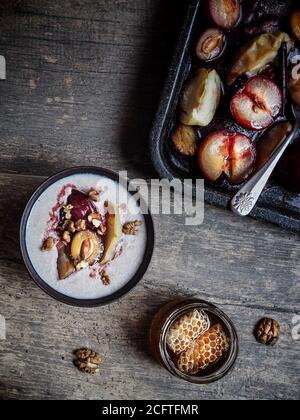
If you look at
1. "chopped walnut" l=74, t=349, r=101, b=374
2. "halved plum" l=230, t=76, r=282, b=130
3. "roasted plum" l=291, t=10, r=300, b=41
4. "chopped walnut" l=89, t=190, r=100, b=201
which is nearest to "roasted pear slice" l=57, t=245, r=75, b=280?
"chopped walnut" l=89, t=190, r=100, b=201

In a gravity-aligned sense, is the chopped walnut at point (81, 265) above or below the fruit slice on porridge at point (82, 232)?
Answer: below

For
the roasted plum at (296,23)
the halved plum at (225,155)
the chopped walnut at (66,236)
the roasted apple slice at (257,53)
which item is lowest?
the chopped walnut at (66,236)

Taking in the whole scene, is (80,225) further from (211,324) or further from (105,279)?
(211,324)

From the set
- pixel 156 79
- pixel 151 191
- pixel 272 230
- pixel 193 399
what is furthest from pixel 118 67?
pixel 193 399

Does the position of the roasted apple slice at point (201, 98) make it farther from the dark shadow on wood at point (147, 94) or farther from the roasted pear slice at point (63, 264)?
the roasted pear slice at point (63, 264)

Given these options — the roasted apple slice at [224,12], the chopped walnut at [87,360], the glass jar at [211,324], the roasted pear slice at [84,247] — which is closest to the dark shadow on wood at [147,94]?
the roasted apple slice at [224,12]

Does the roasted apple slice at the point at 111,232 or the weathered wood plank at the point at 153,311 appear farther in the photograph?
the weathered wood plank at the point at 153,311
